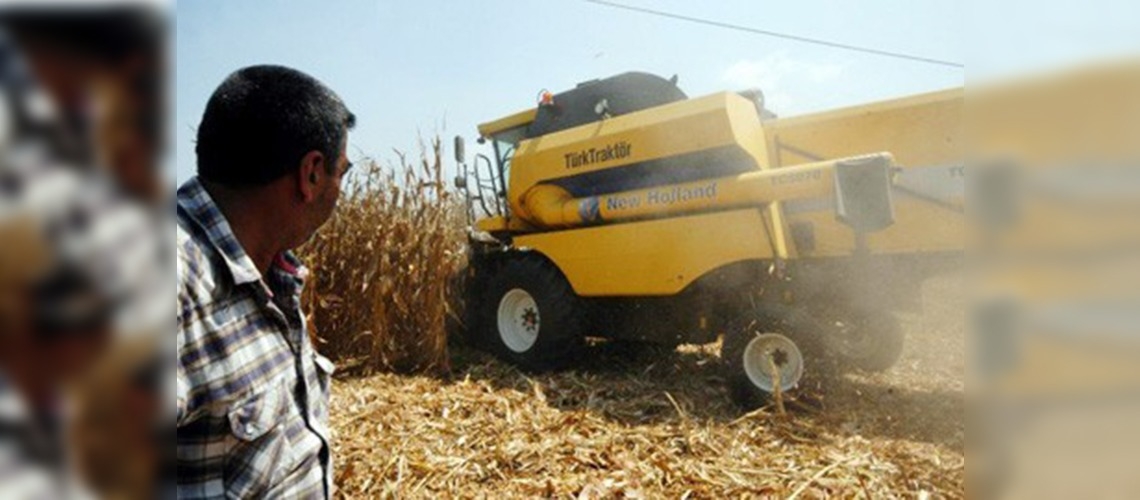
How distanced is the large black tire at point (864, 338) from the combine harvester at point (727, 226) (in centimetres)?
2

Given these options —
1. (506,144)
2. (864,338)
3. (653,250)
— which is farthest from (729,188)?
(506,144)

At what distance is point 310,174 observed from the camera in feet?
6.13

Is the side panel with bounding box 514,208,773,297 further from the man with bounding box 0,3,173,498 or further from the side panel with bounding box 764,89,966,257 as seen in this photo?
the man with bounding box 0,3,173,498

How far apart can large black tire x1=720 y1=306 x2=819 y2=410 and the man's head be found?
11.3 ft

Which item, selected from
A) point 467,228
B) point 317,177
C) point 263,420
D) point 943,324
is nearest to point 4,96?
point 263,420

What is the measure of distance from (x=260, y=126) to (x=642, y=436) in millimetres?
2923

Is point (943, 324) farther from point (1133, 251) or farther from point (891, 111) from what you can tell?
point (1133, 251)

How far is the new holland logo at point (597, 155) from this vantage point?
5.71m

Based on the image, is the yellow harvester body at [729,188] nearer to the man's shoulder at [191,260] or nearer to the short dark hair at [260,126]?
the short dark hair at [260,126]

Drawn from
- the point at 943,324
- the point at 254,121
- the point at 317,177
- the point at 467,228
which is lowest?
the point at 943,324

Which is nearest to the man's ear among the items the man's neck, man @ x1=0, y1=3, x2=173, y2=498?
the man's neck

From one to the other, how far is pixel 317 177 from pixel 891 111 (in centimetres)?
439

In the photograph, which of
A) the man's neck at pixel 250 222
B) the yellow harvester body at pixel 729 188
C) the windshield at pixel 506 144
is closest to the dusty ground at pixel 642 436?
the yellow harvester body at pixel 729 188

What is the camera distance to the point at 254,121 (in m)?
1.71
